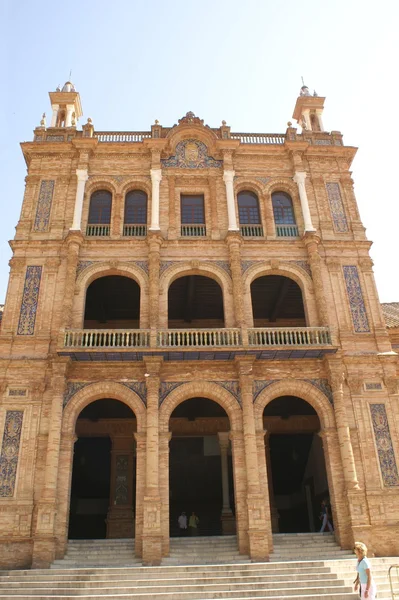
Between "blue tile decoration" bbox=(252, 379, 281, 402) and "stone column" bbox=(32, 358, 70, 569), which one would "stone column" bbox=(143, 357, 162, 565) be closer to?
"stone column" bbox=(32, 358, 70, 569)

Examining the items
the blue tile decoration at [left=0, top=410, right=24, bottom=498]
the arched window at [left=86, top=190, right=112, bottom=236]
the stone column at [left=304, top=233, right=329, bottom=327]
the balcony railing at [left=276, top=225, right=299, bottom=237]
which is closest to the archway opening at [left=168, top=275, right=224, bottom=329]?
the balcony railing at [left=276, top=225, right=299, bottom=237]

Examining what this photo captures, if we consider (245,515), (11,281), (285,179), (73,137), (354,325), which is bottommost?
(245,515)

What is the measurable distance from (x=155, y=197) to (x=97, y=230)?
8.52 ft

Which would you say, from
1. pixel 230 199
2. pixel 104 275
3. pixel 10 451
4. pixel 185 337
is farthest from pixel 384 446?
pixel 10 451

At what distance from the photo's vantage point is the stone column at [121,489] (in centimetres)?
1973

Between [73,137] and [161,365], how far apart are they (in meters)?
11.2

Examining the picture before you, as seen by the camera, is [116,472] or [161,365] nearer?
[161,365]

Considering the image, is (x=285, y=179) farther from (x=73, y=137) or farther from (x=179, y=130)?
(x=73, y=137)

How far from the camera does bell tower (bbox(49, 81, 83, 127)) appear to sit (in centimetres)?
2428

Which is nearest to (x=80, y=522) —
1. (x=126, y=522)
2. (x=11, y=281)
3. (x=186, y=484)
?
(x=126, y=522)

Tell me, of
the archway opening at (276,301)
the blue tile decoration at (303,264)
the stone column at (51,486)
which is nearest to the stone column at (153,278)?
the stone column at (51,486)

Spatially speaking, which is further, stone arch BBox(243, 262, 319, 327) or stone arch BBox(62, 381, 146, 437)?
stone arch BBox(243, 262, 319, 327)

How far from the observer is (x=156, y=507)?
1529 centimetres

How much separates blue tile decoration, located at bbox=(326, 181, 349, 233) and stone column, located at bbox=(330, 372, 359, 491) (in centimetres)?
659
